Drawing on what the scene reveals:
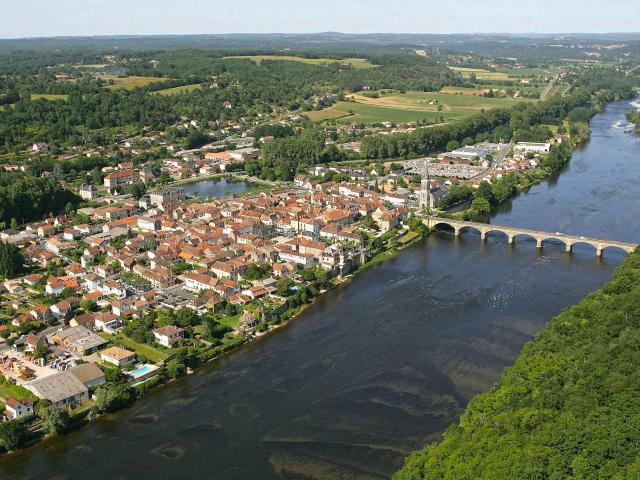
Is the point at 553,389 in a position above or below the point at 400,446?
above

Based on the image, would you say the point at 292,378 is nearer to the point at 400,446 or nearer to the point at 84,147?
the point at 400,446

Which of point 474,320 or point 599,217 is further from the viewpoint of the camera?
point 599,217

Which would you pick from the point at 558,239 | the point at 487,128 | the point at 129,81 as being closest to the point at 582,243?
the point at 558,239

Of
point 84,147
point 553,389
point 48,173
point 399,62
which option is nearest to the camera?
point 553,389

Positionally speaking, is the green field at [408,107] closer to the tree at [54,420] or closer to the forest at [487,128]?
the forest at [487,128]

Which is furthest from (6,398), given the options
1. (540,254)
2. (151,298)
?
(540,254)

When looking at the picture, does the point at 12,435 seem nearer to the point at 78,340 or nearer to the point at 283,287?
the point at 78,340
